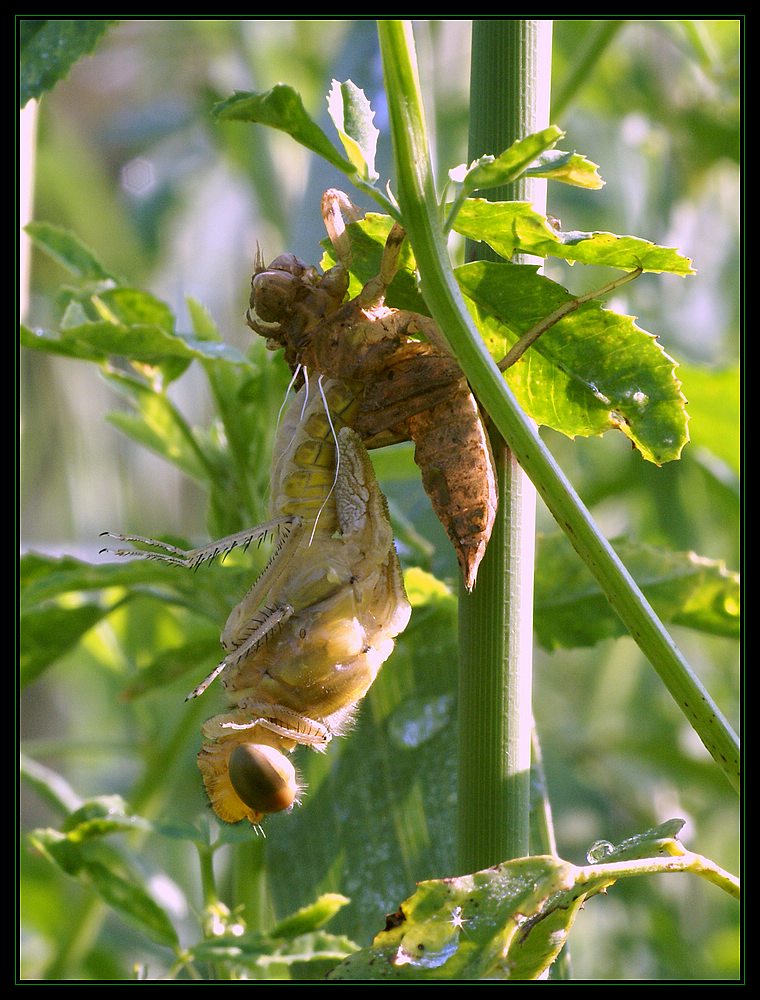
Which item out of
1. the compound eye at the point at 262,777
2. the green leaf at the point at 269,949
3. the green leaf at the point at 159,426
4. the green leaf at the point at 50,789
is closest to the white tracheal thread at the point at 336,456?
the compound eye at the point at 262,777

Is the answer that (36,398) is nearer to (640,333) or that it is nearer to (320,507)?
(320,507)

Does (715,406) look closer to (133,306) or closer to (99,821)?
(133,306)

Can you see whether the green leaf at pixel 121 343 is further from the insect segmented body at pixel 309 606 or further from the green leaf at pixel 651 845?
the green leaf at pixel 651 845

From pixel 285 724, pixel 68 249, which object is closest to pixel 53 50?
pixel 68 249

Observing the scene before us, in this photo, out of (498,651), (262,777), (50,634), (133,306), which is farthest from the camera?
(50,634)
